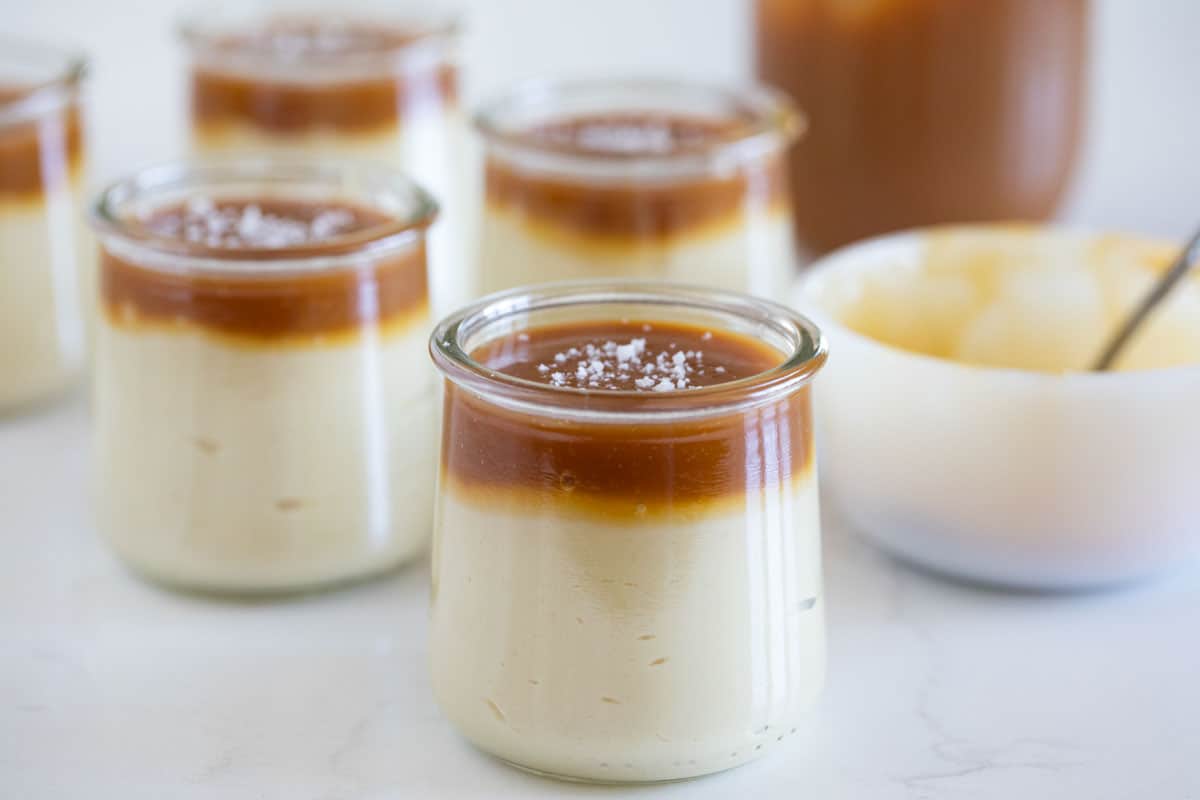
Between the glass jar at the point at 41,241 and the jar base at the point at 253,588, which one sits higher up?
the glass jar at the point at 41,241

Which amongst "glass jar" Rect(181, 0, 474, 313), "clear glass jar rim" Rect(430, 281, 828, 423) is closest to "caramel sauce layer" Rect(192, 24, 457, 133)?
"glass jar" Rect(181, 0, 474, 313)

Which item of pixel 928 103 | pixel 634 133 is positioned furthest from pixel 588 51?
pixel 634 133

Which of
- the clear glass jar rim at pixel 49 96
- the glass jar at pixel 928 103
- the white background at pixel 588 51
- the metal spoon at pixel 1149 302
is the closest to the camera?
the metal spoon at pixel 1149 302

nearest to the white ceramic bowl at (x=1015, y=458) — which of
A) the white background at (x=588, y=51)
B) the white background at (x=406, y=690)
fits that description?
the white background at (x=406, y=690)

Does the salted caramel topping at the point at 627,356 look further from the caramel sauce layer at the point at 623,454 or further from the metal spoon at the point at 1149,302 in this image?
the metal spoon at the point at 1149,302

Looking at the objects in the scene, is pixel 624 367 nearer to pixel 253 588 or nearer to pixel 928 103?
pixel 253 588

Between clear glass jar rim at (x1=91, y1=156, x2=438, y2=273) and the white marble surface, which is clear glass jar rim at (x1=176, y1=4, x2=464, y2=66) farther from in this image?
the white marble surface
